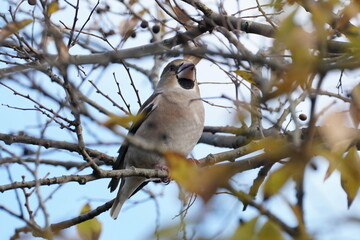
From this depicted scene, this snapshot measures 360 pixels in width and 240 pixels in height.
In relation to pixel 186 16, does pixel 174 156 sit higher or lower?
lower

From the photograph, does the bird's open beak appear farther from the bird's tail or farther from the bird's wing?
the bird's tail

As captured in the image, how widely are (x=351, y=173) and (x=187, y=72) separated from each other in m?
4.79

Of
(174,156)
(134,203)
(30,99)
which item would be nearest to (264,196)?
(174,156)

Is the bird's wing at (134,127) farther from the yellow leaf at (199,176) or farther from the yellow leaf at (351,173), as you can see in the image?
the yellow leaf at (199,176)

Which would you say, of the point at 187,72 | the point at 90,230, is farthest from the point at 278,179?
the point at 187,72

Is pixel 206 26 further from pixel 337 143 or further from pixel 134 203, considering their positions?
pixel 337 143

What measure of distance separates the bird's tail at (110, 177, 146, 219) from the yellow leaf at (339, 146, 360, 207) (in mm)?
3467

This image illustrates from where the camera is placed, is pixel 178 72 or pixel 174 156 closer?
pixel 174 156

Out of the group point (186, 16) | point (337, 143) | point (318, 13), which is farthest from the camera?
point (186, 16)

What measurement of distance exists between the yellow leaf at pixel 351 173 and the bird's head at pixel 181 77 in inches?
169

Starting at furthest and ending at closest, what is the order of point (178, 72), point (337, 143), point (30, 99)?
point (178, 72)
point (30, 99)
point (337, 143)

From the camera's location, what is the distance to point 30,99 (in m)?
4.41

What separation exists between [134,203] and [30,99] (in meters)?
1.93

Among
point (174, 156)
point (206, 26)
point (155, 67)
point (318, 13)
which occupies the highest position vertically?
point (155, 67)
